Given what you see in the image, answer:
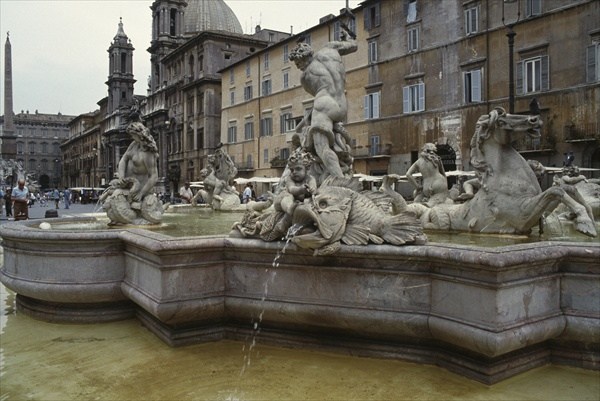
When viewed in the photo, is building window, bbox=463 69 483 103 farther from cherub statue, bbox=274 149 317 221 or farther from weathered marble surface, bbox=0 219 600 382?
weathered marble surface, bbox=0 219 600 382

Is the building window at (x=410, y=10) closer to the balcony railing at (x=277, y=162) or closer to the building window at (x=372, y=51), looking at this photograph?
the building window at (x=372, y=51)

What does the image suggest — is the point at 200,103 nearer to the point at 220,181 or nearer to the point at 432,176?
the point at 220,181

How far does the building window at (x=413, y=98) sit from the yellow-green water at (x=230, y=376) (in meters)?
26.9

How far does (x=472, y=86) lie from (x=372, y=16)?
8868 millimetres

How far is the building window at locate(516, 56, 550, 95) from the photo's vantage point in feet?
78.6

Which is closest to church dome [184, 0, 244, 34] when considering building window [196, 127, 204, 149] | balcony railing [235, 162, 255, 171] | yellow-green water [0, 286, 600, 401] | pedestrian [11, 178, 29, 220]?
building window [196, 127, 204, 149]

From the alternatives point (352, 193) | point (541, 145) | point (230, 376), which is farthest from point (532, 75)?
point (230, 376)

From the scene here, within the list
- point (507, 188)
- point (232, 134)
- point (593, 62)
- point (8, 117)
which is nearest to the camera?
point (507, 188)

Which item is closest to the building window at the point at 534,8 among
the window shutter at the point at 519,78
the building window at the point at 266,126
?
the window shutter at the point at 519,78

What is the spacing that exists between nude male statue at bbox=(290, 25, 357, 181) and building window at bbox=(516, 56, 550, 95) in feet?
65.2

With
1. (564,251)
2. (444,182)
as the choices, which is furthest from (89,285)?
(444,182)

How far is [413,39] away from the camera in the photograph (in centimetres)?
2975

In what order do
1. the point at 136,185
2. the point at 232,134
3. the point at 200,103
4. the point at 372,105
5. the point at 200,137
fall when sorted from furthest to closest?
the point at 200,103, the point at 200,137, the point at 232,134, the point at 372,105, the point at 136,185

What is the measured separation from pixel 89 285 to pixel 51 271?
431 millimetres
